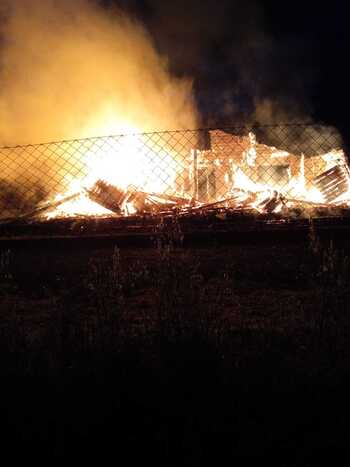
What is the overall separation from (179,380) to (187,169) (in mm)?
5837

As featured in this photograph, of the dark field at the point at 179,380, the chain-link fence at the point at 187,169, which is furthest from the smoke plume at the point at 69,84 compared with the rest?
the dark field at the point at 179,380

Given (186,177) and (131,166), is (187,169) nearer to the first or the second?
(186,177)

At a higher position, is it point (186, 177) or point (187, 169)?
point (187, 169)

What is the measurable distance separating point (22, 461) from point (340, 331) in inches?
85.0

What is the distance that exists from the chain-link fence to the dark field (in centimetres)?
381

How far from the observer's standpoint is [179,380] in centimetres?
250

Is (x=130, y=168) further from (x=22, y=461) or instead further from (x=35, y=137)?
(x=22, y=461)

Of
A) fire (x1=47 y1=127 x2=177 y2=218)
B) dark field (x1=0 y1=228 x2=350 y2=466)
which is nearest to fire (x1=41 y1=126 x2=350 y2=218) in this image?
fire (x1=47 y1=127 x2=177 y2=218)

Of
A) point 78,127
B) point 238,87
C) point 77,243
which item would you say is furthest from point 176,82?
point 77,243

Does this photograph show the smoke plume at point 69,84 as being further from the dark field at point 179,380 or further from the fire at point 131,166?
the dark field at point 179,380

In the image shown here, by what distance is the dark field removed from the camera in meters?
2.08

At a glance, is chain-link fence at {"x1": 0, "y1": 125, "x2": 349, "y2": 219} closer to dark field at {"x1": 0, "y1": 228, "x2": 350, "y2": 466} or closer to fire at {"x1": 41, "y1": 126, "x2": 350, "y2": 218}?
fire at {"x1": 41, "y1": 126, "x2": 350, "y2": 218}

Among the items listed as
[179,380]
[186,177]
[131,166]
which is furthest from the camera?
[186,177]

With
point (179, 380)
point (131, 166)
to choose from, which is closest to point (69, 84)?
point (131, 166)
